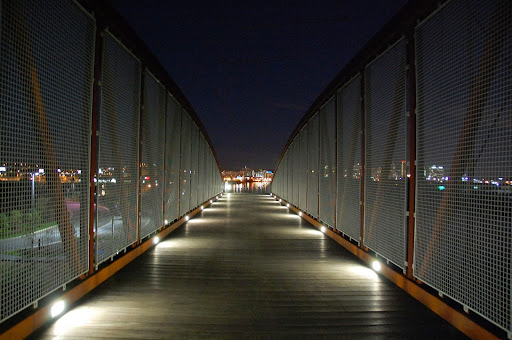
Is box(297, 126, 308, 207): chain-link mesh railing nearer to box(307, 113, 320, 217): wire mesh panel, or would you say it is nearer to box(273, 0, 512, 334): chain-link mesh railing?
box(307, 113, 320, 217): wire mesh panel

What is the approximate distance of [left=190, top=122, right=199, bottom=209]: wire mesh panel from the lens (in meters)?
10.9

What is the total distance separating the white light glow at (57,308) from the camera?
9.75 feet

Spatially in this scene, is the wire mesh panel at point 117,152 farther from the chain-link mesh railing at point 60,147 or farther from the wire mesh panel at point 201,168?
the wire mesh panel at point 201,168

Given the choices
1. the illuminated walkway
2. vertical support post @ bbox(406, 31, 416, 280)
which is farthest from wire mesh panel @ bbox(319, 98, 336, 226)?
vertical support post @ bbox(406, 31, 416, 280)

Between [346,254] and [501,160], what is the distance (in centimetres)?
A: 358

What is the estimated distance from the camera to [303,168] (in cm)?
1124

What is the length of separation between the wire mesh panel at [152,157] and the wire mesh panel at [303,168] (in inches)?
200

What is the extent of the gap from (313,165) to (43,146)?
24.6 feet

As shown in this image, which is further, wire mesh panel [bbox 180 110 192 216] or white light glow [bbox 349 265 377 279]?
wire mesh panel [bbox 180 110 192 216]

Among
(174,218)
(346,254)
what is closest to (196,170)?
(174,218)

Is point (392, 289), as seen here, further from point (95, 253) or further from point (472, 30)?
point (95, 253)

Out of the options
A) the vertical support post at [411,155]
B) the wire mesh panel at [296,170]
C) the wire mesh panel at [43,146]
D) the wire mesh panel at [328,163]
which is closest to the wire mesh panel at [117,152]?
the wire mesh panel at [43,146]

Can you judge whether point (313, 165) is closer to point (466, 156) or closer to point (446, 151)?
point (446, 151)

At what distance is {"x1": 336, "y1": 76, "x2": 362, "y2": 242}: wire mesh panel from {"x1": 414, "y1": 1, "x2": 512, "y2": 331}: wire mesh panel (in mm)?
2035
